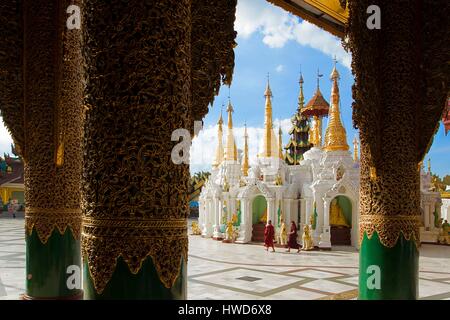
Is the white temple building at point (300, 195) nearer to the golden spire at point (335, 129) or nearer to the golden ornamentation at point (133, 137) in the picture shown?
the golden spire at point (335, 129)

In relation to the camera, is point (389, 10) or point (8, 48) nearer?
point (389, 10)

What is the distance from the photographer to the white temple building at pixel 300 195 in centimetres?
1455

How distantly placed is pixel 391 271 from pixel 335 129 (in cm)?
1319

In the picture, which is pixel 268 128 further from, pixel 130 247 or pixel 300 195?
pixel 130 247

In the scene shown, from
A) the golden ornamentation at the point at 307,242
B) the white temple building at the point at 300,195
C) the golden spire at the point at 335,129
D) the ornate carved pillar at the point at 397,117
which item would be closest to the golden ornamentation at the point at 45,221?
the ornate carved pillar at the point at 397,117

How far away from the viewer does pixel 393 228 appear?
12.1 feet

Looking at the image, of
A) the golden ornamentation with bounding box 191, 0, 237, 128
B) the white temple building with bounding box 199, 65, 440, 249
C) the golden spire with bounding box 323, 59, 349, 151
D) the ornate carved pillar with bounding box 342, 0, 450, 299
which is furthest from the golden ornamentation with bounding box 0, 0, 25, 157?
the golden spire with bounding box 323, 59, 349, 151

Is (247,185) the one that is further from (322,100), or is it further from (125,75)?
(125,75)

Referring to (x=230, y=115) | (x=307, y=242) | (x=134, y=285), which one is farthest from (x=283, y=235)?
(x=134, y=285)

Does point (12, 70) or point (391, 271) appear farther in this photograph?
point (12, 70)

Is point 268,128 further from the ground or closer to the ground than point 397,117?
further from the ground

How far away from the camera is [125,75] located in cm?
185

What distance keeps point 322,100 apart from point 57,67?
2027 cm

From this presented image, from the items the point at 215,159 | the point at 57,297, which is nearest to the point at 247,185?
the point at 215,159
